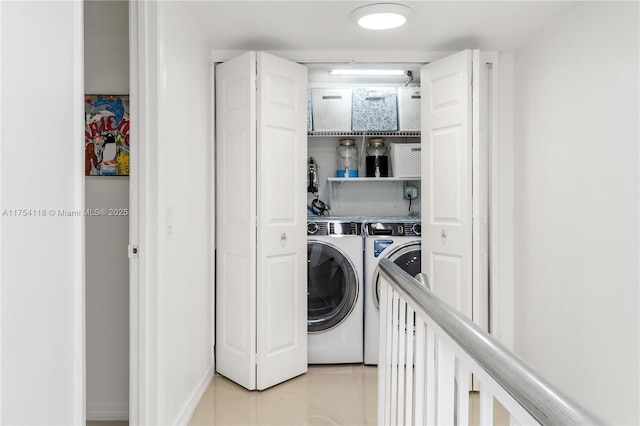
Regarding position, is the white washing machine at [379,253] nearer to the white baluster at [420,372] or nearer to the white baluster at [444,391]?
the white baluster at [420,372]

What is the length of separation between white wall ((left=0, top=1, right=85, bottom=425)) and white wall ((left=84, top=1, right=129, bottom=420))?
3.37 ft

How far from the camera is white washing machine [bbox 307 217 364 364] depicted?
9.97ft

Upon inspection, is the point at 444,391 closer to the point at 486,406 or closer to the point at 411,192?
the point at 486,406

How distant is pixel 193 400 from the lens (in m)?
2.40

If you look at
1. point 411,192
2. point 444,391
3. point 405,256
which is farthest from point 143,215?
point 411,192

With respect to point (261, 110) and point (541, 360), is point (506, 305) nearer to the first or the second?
point (541, 360)

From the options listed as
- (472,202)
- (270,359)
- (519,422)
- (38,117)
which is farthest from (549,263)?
(38,117)

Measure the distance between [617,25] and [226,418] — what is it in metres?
2.67

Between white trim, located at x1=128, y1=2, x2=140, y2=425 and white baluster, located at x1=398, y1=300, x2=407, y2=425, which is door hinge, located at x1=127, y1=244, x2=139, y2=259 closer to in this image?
white trim, located at x1=128, y1=2, x2=140, y2=425

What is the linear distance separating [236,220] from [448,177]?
1383 millimetres

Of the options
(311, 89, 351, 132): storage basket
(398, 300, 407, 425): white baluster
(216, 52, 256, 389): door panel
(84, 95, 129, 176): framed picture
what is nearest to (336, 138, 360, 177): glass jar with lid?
(311, 89, 351, 132): storage basket

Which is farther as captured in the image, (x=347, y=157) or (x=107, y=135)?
(x=347, y=157)

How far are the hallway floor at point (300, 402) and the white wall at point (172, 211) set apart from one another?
0.39 ft

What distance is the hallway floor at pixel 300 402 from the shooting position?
2309mm
